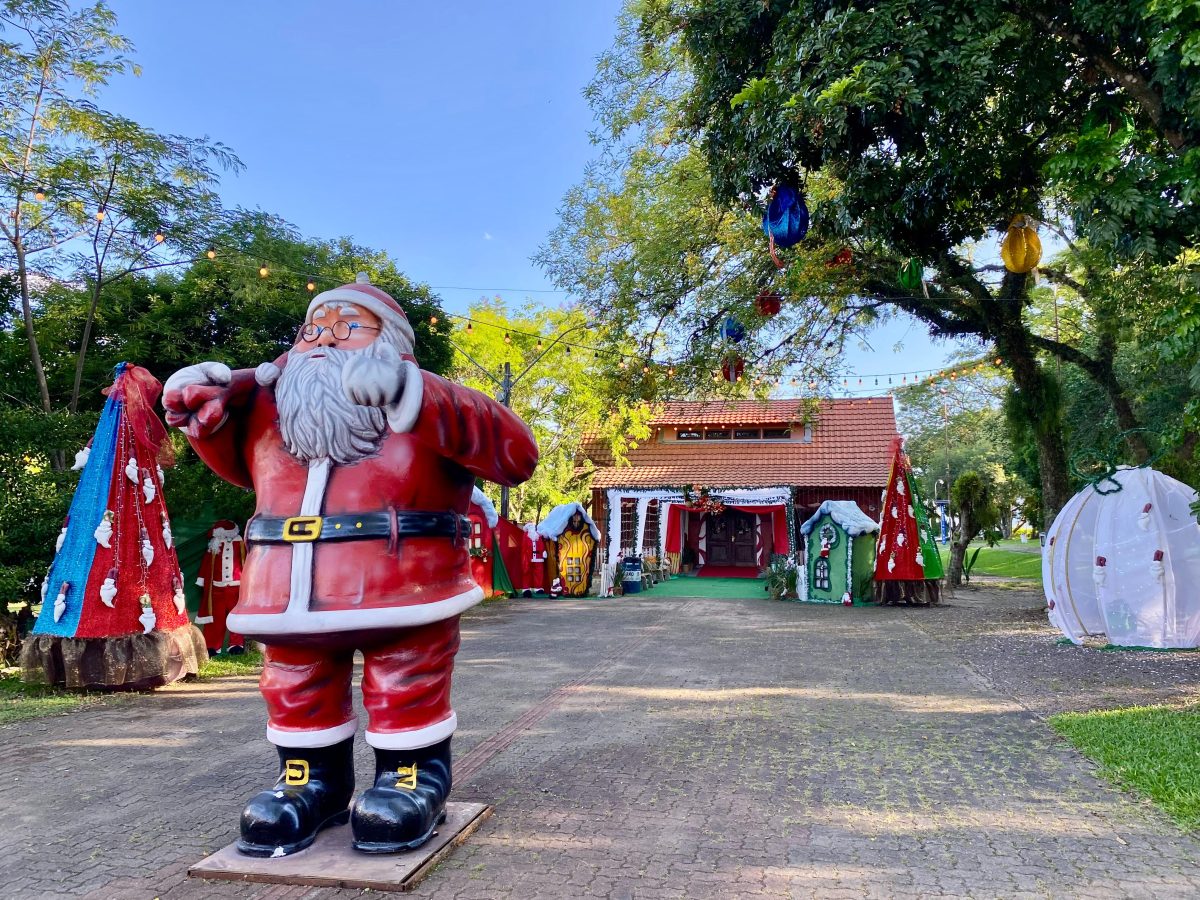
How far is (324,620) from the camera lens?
2.84 metres

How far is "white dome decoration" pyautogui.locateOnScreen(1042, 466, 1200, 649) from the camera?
759cm

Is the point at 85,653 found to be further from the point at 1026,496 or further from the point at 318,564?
the point at 1026,496

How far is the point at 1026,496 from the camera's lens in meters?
21.0

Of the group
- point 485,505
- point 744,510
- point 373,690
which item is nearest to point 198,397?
point 373,690

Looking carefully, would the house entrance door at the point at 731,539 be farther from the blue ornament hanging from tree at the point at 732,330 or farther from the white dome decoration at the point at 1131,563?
the white dome decoration at the point at 1131,563

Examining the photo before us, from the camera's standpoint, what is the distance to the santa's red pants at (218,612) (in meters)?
8.27

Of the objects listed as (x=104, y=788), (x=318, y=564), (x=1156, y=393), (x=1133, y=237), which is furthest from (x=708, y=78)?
(x=1156, y=393)

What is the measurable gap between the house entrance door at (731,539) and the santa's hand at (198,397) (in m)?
18.8

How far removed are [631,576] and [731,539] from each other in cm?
553

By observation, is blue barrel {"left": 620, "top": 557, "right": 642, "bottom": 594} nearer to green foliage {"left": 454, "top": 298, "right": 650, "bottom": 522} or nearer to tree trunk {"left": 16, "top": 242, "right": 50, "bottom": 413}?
green foliage {"left": 454, "top": 298, "right": 650, "bottom": 522}

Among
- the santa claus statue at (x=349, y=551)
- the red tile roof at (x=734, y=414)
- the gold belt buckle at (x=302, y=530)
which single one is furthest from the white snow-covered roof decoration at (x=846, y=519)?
the gold belt buckle at (x=302, y=530)

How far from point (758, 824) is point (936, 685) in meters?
3.85

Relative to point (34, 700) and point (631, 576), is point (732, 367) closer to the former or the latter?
point (631, 576)

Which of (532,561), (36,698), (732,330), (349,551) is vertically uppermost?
(732,330)
